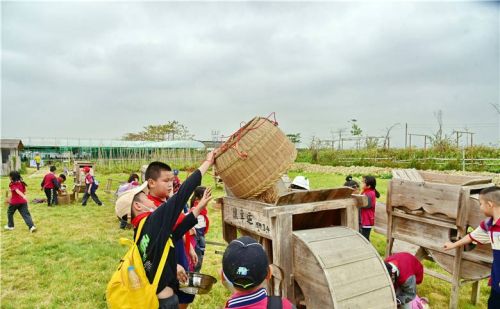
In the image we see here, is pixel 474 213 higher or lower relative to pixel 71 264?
higher

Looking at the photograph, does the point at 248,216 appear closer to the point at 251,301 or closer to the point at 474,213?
the point at 251,301

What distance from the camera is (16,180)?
8703 millimetres

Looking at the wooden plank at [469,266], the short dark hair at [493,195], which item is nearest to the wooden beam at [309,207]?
the short dark hair at [493,195]

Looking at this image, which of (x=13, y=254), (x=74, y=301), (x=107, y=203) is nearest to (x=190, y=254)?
(x=74, y=301)

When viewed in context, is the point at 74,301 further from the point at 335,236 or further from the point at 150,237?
the point at 335,236

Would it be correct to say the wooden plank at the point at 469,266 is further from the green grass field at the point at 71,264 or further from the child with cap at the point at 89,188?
the child with cap at the point at 89,188

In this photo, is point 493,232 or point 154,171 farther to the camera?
point 493,232

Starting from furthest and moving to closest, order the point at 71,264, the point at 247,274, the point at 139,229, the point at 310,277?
the point at 71,264 < the point at 310,277 < the point at 139,229 < the point at 247,274

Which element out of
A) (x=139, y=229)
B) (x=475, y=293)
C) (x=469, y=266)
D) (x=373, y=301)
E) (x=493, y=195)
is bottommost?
(x=475, y=293)

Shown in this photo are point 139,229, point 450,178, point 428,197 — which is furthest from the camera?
point 450,178

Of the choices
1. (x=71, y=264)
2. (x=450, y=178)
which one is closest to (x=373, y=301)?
Result: (x=450, y=178)

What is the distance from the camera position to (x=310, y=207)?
3066 millimetres

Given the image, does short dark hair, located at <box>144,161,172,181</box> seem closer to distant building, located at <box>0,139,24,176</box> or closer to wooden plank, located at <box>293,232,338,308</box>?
wooden plank, located at <box>293,232,338,308</box>

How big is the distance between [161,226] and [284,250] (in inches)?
44.2
